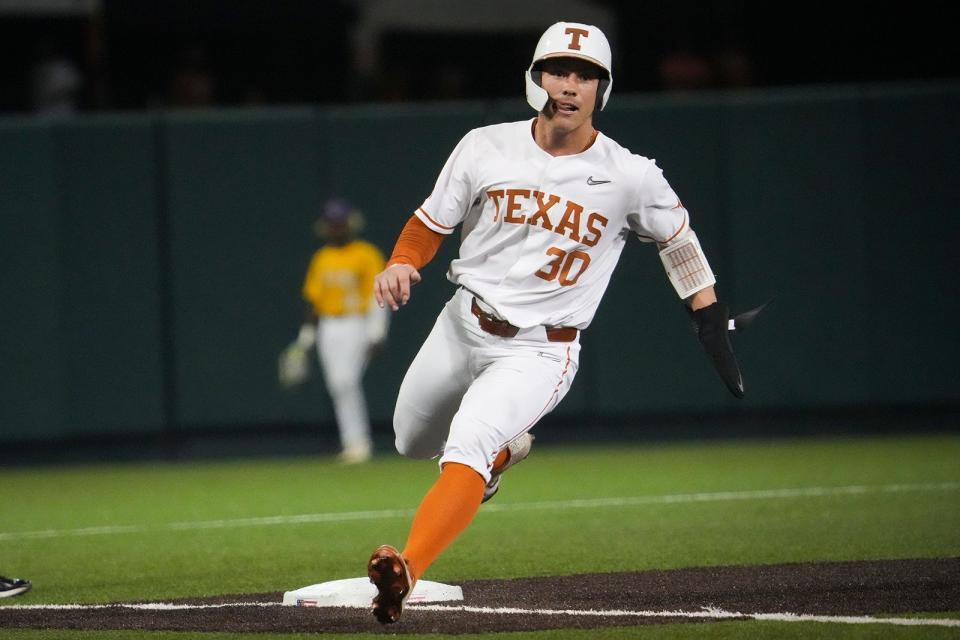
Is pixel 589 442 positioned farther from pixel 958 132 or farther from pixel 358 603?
pixel 358 603

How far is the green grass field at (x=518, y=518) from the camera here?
6762 mm

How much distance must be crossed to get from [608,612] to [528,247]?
132 centimetres

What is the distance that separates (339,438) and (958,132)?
6152 millimetres

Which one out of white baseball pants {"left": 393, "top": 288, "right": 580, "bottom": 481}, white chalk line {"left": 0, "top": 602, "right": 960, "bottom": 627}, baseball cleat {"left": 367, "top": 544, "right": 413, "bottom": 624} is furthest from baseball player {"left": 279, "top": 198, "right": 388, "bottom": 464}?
baseball cleat {"left": 367, "top": 544, "right": 413, "bottom": 624}

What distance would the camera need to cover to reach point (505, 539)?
25.9ft

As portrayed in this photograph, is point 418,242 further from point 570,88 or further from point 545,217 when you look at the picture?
point 570,88

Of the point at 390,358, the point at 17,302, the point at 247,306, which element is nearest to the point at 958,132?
the point at 390,358

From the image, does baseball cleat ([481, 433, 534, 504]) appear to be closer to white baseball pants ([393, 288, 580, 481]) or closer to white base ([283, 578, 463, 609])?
white baseball pants ([393, 288, 580, 481])

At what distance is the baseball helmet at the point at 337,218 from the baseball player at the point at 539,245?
712 cm

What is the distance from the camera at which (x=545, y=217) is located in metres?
5.48

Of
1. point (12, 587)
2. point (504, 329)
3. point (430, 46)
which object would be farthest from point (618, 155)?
point (430, 46)

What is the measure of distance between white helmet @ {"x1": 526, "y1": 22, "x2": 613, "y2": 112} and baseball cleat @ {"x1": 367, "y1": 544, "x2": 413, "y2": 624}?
1.77 metres

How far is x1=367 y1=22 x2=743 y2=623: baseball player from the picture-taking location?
5.47m

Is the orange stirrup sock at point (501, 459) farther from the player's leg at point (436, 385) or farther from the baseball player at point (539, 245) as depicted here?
the player's leg at point (436, 385)
